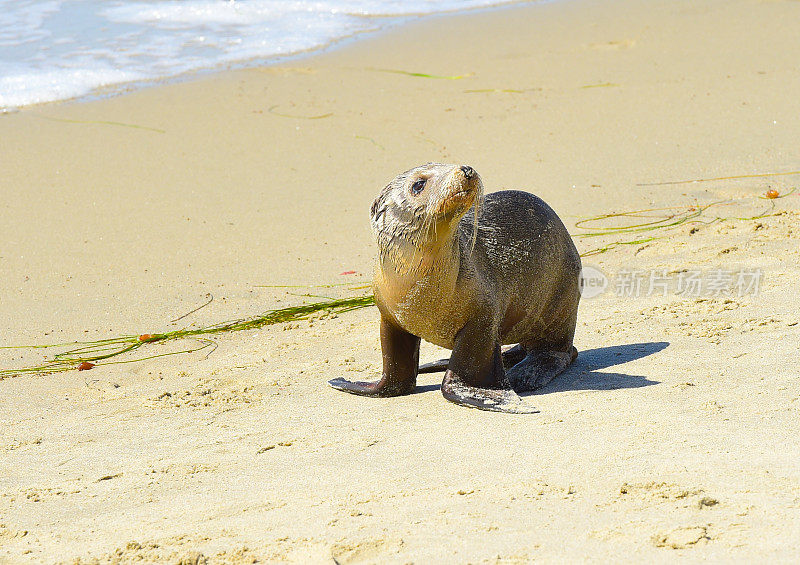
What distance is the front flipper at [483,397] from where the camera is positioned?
4.05 metres

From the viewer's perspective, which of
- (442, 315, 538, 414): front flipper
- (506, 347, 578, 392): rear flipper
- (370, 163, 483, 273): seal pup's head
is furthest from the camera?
(506, 347, 578, 392): rear flipper

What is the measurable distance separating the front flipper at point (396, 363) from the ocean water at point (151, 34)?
7.42 meters

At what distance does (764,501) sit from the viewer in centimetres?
288

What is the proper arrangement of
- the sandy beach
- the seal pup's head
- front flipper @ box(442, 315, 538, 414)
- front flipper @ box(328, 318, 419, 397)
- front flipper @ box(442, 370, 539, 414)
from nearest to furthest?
the sandy beach, the seal pup's head, front flipper @ box(442, 370, 539, 414), front flipper @ box(442, 315, 538, 414), front flipper @ box(328, 318, 419, 397)

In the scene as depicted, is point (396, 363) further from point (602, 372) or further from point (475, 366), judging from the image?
point (602, 372)

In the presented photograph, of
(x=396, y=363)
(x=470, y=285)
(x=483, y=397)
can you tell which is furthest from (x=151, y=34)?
(x=483, y=397)

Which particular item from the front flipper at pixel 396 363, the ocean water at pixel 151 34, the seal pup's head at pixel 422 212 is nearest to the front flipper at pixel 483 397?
the front flipper at pixel 396 363

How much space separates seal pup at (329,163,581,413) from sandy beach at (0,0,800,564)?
0.17 m

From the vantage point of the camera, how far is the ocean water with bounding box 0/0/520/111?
38.6ft

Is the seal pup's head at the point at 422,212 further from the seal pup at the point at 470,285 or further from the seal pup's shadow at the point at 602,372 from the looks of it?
the seal pup's shadow at the point at 602,372

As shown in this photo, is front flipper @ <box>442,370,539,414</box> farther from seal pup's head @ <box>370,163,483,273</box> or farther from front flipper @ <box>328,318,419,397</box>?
seal pup's head @ <box>370,163,483,273</box>

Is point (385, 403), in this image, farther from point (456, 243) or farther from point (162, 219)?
point (162, 219)

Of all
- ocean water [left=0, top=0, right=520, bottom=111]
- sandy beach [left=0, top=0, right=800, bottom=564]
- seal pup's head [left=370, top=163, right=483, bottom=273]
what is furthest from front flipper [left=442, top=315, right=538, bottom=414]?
ocean water [left=0, top=0, right=520, bottom=111]

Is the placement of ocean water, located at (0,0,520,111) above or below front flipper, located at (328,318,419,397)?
above
